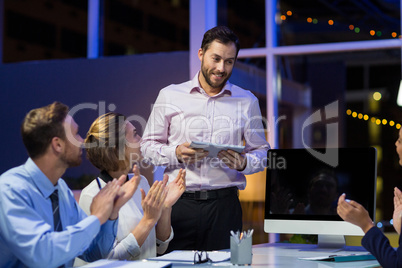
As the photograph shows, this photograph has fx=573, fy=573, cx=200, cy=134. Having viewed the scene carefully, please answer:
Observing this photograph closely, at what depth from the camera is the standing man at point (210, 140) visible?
3.21 m

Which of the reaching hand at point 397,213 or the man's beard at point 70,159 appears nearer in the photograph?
the man's beard at point 70,159

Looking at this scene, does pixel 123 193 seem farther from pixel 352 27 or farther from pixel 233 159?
pixel 352 27

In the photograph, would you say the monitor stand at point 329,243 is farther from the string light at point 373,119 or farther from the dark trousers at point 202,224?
the string light at point 373,119

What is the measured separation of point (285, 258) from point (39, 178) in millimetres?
1243

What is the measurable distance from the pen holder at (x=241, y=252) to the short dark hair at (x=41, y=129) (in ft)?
2.75

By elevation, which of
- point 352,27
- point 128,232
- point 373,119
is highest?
point 352,27

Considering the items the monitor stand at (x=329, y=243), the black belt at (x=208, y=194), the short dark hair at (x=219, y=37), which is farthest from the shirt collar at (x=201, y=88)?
the monitor stand at (x=329, y=243)

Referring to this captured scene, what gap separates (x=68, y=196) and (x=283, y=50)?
351 centimetres

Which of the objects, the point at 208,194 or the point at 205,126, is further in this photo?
the point at 205,126

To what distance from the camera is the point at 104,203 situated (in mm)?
2102

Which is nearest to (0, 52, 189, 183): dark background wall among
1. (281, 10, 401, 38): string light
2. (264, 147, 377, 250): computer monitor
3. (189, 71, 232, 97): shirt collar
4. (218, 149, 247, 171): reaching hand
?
(281, 10, 401, 38): string light

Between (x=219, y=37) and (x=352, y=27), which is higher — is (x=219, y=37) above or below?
below

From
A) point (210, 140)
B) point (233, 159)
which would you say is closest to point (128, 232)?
point (233, 159)

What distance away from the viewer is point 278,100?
552 cm
